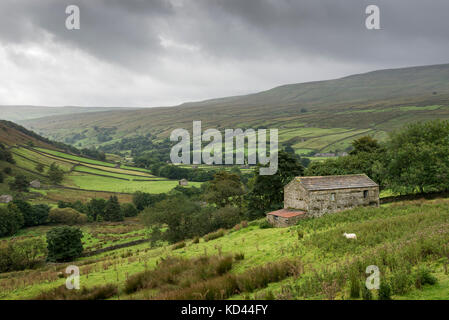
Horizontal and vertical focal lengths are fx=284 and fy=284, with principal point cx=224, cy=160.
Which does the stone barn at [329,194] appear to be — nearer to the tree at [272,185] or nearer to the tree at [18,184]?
the tree at [272,185]

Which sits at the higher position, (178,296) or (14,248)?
(178,296)

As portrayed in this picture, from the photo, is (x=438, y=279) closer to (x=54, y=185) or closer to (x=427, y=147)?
(x=427, y=147)

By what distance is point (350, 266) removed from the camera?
10.1 m

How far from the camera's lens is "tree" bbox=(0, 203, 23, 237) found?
55219mm

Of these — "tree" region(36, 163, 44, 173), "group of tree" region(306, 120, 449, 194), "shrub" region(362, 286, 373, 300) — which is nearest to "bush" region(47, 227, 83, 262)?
"shrub" region(362, 286, 373, 300)

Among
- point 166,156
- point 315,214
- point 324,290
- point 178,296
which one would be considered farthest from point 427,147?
point 166,156

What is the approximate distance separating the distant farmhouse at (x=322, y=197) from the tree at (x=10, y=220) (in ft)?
179

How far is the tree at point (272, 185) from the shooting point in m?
39.9

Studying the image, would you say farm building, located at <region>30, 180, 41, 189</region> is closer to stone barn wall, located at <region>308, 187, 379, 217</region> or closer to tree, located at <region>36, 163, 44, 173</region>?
tree, located at <region>36, 163, 44, 173</region>

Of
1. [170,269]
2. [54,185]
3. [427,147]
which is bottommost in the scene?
[54,185]

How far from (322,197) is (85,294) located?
22.0 metres

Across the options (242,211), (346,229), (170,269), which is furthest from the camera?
(242,211)

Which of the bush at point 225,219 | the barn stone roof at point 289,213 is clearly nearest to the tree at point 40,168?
the bush at point 225,219

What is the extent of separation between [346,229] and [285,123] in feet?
590
